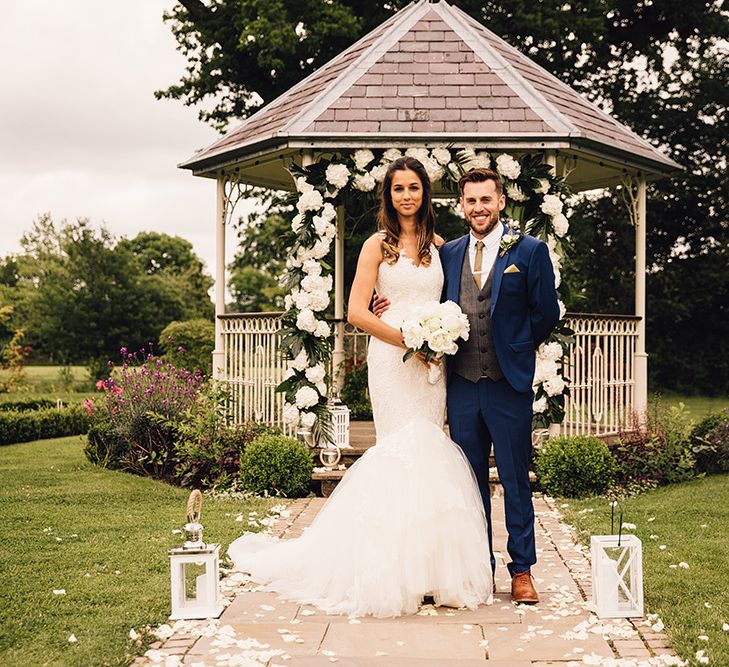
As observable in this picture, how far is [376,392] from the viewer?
4.99 m

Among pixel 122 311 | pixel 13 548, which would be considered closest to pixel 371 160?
pixel 13 548

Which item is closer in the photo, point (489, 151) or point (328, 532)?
point (328, 532)

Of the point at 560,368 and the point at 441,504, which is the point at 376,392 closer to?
the point at 441,504

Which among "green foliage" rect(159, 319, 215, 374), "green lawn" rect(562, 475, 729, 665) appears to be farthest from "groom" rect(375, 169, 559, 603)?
"green foliage" rect(159, 319, 215, 374)

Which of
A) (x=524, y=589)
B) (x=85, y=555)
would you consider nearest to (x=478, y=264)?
(x=524, y=589)

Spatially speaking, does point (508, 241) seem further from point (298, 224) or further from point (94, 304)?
point (94, 304)

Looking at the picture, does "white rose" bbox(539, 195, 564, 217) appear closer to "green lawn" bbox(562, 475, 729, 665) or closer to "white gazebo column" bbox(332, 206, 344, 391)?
"green lawn" bbox(562, 475, 729, 665)

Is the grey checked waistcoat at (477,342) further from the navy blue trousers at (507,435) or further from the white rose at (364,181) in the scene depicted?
the white rose at (364,181)

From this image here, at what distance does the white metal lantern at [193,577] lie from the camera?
14.9 ft

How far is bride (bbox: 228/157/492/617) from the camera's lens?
457 cm

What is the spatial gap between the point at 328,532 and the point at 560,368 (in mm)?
4391

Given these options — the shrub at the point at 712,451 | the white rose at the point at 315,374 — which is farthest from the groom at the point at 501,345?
the shrub at the point at 712,451

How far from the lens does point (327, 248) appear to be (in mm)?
8539

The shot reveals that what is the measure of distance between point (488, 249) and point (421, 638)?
6.68 ft
